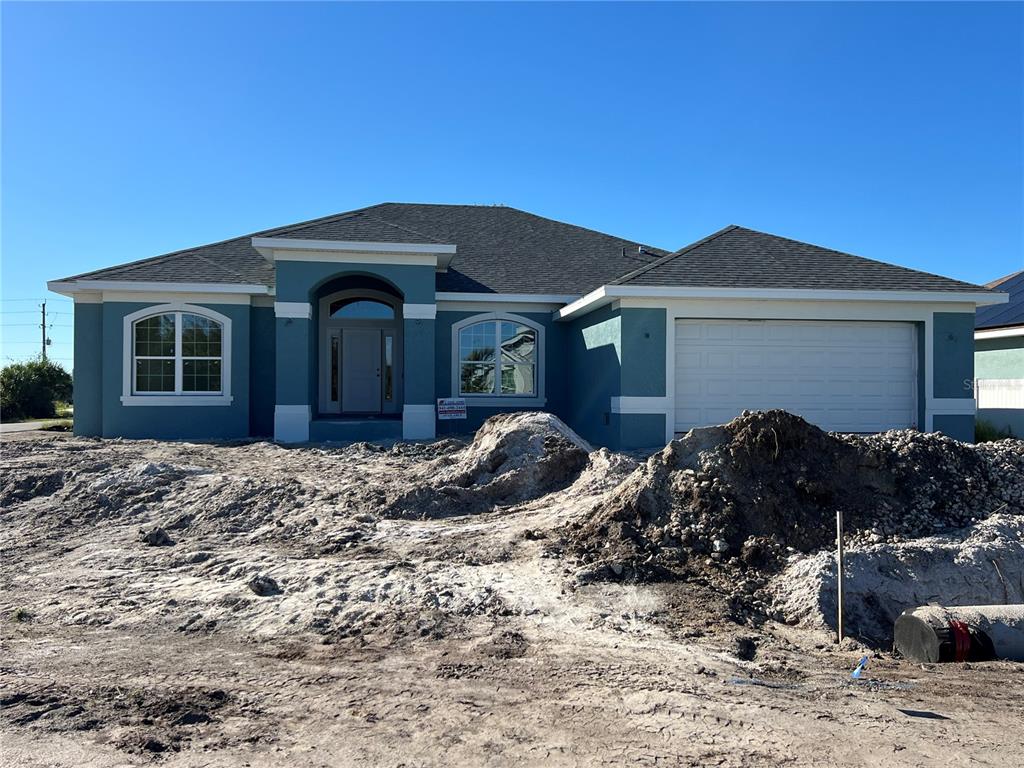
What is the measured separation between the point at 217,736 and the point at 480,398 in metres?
13.8

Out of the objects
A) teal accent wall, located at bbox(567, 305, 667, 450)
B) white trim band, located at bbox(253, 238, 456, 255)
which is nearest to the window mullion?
white trim band, located at bbox(253, 238, 456, 255)

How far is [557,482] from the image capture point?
10.1m

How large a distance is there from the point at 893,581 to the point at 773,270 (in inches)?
385

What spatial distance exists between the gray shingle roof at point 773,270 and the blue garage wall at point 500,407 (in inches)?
137

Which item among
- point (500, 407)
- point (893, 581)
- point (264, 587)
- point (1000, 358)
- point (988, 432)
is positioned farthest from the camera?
point (1000, 358)

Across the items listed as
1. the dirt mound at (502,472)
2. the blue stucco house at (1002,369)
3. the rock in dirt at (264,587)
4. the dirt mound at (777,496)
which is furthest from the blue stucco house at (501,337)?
the rock in dirt at (264,587)

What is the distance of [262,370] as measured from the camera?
17.2 m

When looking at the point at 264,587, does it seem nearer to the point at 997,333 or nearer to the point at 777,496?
the point at 777,496

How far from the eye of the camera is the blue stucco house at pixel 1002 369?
61.8ft

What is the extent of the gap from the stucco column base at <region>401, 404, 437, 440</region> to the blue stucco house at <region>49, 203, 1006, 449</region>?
0.14 ft

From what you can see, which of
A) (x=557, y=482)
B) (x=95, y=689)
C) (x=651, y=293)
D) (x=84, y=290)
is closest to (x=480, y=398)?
(x=651, y=293)

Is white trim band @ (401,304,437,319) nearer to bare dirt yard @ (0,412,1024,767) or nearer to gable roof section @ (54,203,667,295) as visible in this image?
gable roof section @ (54,203,667,295)

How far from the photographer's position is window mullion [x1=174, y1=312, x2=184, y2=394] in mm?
16594

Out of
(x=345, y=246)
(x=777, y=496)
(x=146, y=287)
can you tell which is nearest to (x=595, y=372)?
(x=345, y=246)
